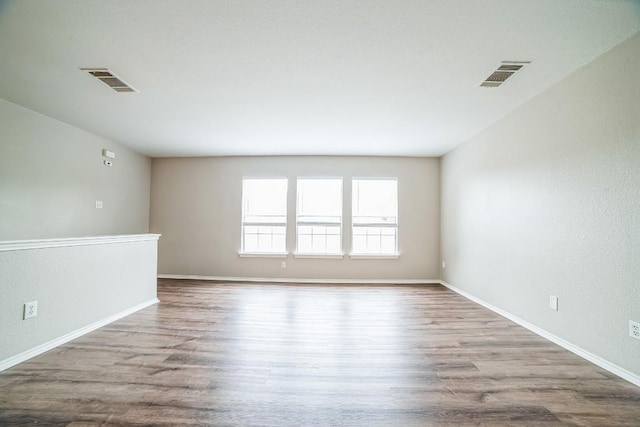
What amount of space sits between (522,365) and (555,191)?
1659 mm

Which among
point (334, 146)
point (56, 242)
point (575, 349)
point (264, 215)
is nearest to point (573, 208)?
point (575, 349)

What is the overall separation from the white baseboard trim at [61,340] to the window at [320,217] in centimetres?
279

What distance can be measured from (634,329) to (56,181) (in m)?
6.20

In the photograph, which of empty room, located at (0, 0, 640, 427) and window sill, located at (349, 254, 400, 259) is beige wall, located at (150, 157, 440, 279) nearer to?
window sill, located at (349, 254, 400, 259)

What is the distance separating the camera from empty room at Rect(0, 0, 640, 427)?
1.63 meters

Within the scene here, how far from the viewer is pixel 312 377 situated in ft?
6.06

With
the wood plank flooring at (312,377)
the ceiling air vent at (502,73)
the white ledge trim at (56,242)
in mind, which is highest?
the ceiling air vent at (502,73)

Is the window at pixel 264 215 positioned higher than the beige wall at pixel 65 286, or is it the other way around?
the window at pixel 264 215

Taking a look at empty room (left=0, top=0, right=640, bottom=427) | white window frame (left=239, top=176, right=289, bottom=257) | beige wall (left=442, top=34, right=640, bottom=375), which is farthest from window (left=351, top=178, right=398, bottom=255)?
beige wall (left=442, top=34, right=640, bottom=375)

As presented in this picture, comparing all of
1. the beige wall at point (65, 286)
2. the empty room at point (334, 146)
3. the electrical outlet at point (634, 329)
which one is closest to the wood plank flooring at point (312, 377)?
the empty room at point (334, 146)

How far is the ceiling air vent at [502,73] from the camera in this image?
2.14 metres

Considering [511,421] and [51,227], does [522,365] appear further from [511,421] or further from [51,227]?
[51,227]

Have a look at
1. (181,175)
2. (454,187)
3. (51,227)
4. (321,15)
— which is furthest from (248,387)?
(181,175)

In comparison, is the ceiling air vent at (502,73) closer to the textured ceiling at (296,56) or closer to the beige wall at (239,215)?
the textured ceiling at (296,56)
